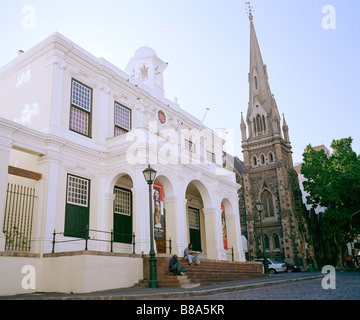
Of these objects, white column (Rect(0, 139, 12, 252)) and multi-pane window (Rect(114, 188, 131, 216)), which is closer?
white column (Rect(0, 139, 12, 252))

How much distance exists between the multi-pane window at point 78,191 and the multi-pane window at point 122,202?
5.81 feet

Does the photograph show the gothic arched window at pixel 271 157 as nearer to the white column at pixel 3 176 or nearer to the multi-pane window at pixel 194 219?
the multi-pane window at pixel 194 219

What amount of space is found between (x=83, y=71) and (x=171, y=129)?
745 centimetres

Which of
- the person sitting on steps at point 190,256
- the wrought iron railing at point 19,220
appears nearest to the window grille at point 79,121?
the wrought iron railing at point 19,220

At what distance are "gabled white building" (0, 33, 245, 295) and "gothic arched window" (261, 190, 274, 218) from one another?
27.3 m

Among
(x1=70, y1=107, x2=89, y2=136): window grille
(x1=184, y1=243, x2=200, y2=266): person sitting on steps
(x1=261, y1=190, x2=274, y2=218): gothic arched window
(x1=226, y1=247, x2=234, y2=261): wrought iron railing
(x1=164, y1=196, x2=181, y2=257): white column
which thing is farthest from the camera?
(x1=261, y1=190, x2=274, y2=218): gothic arched window

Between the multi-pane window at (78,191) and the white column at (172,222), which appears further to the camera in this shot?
the white column at (172,222)

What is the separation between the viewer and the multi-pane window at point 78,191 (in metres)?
16.3

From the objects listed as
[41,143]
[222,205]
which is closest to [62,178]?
[41,143]

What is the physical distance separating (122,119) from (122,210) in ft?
17.4

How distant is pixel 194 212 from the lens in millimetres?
24844

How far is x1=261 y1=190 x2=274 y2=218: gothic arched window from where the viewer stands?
48.8m

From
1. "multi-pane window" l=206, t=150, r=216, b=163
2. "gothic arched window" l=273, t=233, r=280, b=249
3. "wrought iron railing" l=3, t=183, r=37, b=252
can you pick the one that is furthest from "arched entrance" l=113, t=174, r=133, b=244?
"gothic arched window" l=273, t=233, r=280, b=249

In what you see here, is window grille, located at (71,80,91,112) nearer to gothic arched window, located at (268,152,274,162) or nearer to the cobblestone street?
the cobblestone street
